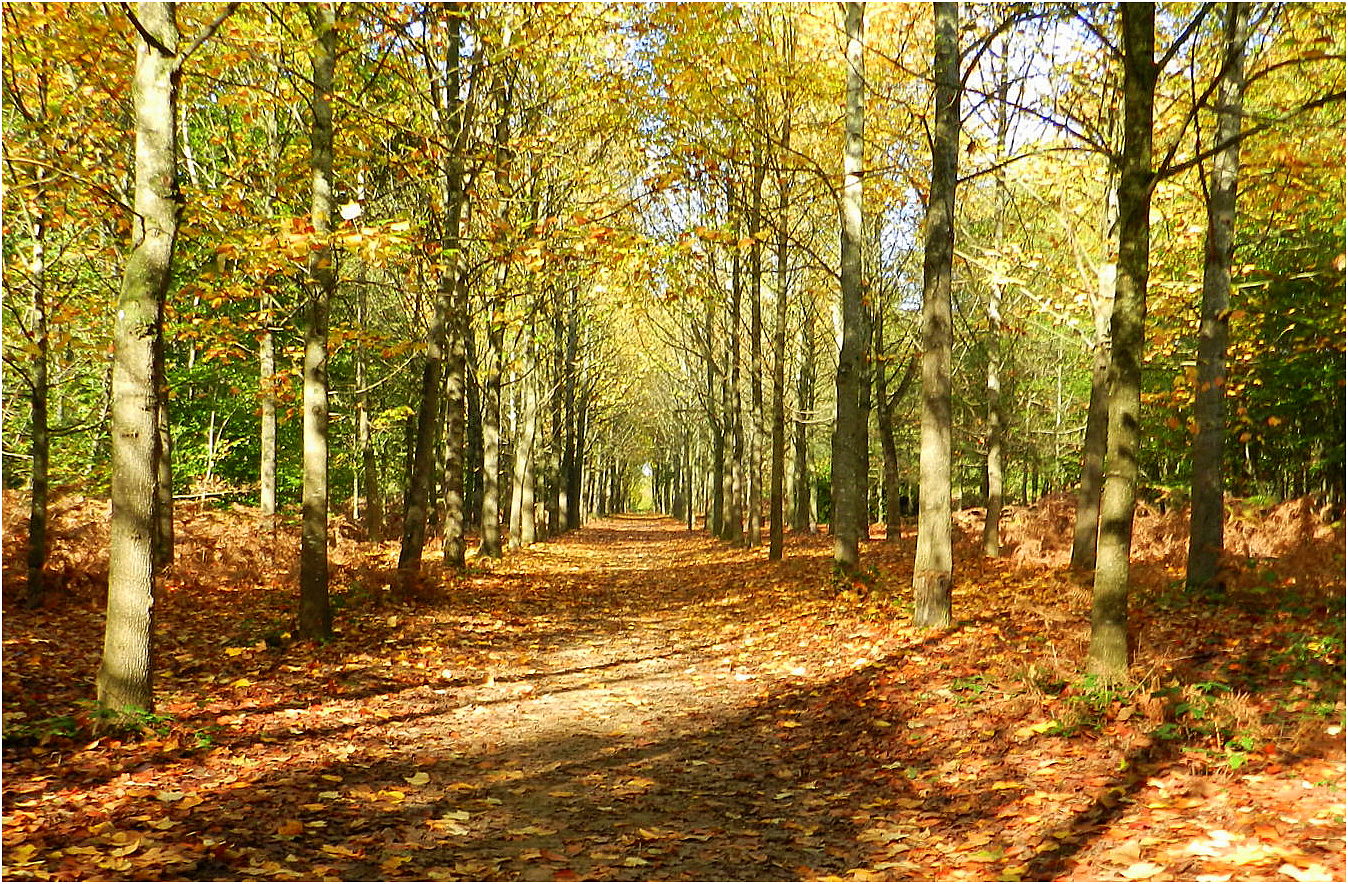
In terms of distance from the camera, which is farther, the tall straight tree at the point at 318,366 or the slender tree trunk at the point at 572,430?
the slender tree trunk at the point at 572,430

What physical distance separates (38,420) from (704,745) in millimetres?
8781

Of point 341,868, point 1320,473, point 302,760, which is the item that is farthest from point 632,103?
point 1320,473

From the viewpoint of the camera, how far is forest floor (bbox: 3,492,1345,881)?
14.1 ft

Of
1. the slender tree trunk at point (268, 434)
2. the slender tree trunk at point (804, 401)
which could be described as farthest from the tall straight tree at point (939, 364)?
the slender tree trunk at point (268, 434)

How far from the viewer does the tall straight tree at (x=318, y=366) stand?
8.90 metres

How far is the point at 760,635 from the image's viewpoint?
35.1 ft

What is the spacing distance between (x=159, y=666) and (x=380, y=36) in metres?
8.15

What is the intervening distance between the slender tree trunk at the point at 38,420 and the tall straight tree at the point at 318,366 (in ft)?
10.4

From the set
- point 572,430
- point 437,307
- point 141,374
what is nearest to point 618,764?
point 141,374

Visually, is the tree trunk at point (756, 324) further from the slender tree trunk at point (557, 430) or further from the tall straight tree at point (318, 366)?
the tall straight tree at point (318, 366)

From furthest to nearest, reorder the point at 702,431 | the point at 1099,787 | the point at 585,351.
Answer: the point at 702,431
the point at 585,351
the point at 1099,787

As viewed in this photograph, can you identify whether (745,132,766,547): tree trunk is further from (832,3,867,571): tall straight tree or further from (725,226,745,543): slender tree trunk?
(832,3,867,571): tall straight tree

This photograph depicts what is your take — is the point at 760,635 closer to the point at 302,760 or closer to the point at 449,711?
the point at 449,711

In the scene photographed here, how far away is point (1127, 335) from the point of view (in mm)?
6215
